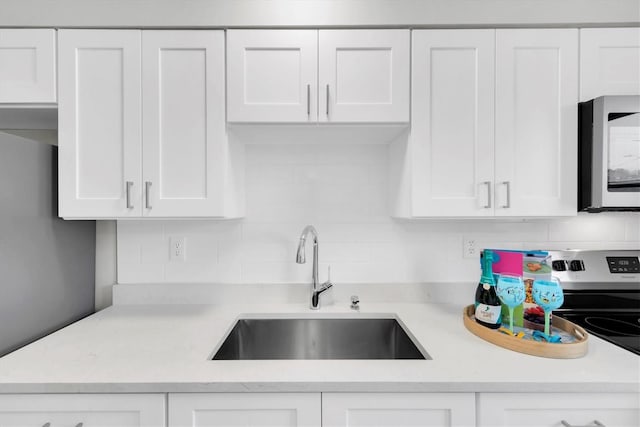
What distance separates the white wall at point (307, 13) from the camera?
4.34 ft

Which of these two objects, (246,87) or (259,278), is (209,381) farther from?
(246,87)

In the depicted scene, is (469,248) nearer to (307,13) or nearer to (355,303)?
(355,303)

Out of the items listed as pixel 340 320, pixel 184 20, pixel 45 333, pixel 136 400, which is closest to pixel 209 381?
pixel 136 400

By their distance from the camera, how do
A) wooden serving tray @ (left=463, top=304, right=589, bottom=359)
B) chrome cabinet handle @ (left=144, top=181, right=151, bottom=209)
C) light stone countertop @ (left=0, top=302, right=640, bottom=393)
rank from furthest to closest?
1. chrome cabinet handle @ (left=144, top=181, right=151, bottom=209)
2. wooden serving tray @ (left=463, top=304, right=589, bottom=359)
3. light stone countertop @ (left=0, top=302, right=640, bottom=393)

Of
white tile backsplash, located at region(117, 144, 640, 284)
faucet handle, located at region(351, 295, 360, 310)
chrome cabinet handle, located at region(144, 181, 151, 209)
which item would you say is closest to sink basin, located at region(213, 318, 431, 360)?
faucet handle, located at region(351, 295, 360, 310)

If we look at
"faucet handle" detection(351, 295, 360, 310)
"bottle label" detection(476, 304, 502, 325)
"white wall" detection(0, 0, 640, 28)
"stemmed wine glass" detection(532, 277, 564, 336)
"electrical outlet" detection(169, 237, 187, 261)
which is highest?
"white wall" detection(0, 0, 640, 28)

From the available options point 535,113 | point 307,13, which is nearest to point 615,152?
point 535,113

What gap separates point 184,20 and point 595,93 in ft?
5.58

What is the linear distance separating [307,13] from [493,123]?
0.88 metres

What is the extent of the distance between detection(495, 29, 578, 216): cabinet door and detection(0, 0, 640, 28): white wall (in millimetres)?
80

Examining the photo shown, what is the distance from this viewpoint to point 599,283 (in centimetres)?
157

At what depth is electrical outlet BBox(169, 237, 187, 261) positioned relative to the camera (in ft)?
5.50

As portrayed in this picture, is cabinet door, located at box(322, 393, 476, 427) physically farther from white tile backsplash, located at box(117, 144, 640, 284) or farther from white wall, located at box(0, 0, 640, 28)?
white wall, located at box(0, 0, 640, 28)

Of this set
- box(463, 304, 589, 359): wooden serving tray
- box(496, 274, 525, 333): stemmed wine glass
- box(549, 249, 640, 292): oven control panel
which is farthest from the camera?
box(549, 249, 640, 292): oven control panel
